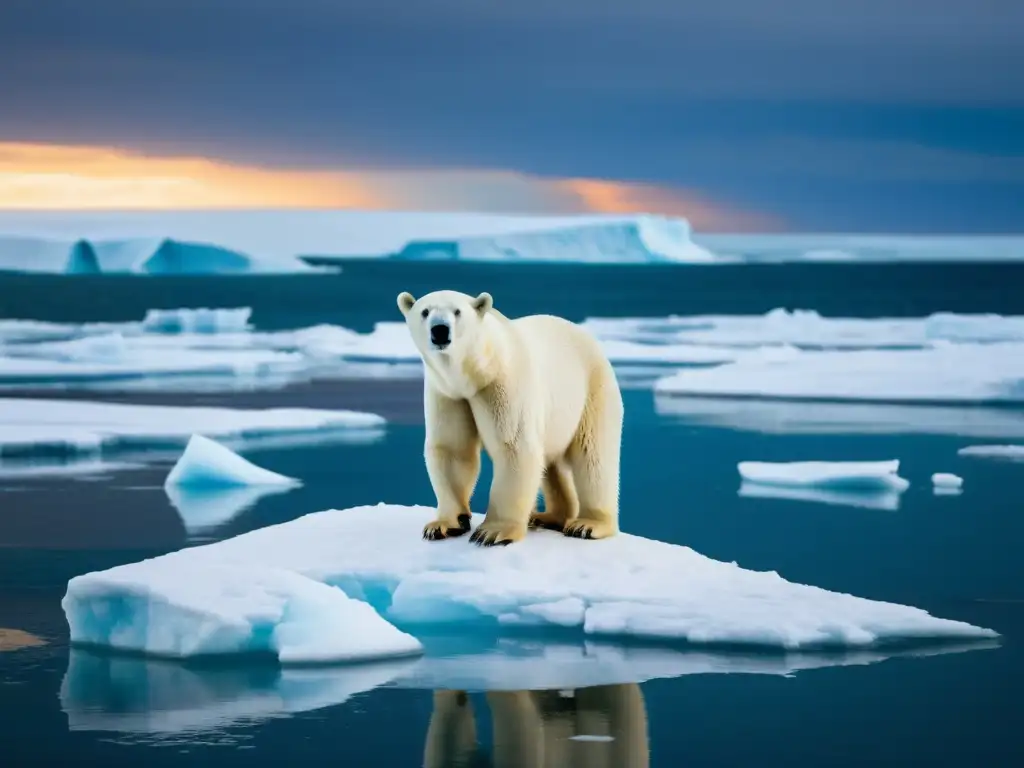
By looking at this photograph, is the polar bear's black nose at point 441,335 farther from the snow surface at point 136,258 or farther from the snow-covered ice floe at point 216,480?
the snow surface at point 136,258

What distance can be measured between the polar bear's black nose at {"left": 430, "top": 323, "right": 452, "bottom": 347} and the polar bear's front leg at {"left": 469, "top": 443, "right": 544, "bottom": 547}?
52 cm

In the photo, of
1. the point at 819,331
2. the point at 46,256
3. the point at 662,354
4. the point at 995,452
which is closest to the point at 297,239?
the point at 46,256

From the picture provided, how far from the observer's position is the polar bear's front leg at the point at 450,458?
6.15 m

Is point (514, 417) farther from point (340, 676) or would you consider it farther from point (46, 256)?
point (46, 256)

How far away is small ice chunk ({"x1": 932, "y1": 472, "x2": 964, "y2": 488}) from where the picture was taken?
10.6 meters

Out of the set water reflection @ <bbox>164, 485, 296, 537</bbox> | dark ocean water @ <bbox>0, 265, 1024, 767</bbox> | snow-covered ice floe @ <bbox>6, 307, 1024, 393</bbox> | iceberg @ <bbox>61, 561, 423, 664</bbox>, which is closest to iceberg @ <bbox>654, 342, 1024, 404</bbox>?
snow-covered ice floe @ <bbox>6, 307, 1024, 393</bbox>

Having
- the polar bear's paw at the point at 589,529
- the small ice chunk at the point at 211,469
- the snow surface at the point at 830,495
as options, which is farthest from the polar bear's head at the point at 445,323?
the small ice chunk at the point at 211,469

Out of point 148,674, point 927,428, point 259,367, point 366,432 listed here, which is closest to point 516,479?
point 148,674

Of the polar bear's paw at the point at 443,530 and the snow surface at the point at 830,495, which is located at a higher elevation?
the snow surface at the point at 830,495

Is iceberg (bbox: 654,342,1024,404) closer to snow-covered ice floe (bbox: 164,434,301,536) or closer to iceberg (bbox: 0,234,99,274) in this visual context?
snow-covered ice floe (bbox: 164,434,301,536)

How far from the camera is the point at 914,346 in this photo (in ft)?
83.8

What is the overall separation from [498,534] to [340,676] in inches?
37.7

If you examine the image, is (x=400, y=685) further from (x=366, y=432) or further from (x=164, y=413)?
(x=164, y=413)

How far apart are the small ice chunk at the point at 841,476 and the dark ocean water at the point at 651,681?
0.27 m
